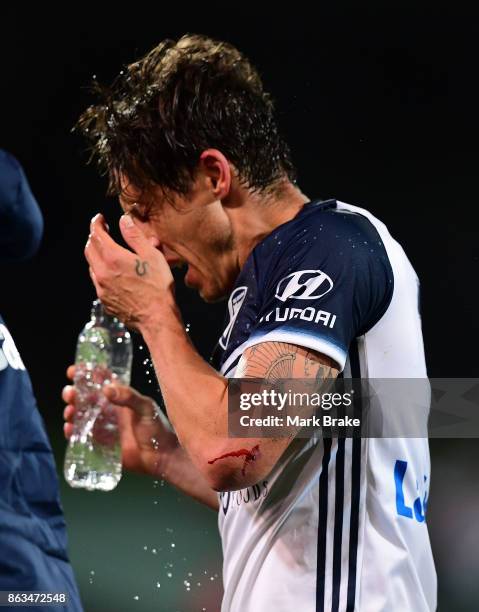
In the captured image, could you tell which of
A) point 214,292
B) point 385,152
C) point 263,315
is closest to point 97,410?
point 214,292

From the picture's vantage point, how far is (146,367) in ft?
9.64

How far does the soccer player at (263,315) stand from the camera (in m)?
1.25

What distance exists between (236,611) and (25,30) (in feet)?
7.44

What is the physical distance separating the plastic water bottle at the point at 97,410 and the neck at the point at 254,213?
0.52 metres

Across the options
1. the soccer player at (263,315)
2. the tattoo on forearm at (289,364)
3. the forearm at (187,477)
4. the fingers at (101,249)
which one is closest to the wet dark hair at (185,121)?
the soccer player at (263,315)

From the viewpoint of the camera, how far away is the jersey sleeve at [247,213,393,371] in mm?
1229

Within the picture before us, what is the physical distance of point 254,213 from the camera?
1.52 meters

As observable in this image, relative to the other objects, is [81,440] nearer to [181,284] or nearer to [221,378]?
[181,284]

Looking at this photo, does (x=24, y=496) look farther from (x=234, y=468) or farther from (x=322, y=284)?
(x=322, y=284)

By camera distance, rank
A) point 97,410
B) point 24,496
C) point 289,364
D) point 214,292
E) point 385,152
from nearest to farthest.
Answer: point 289,364 < point 24,496 < point 214,292 < point 97,410 < point 385,152

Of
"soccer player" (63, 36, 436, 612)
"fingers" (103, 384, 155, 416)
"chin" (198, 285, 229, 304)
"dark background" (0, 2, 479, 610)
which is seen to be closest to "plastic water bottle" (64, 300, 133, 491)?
"fingers" (103, 384, 155, 416)

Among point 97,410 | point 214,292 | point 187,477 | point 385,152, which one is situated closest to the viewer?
point 214,292

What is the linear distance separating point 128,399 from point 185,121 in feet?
1.79

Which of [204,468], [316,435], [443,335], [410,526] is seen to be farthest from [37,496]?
[443,335]
